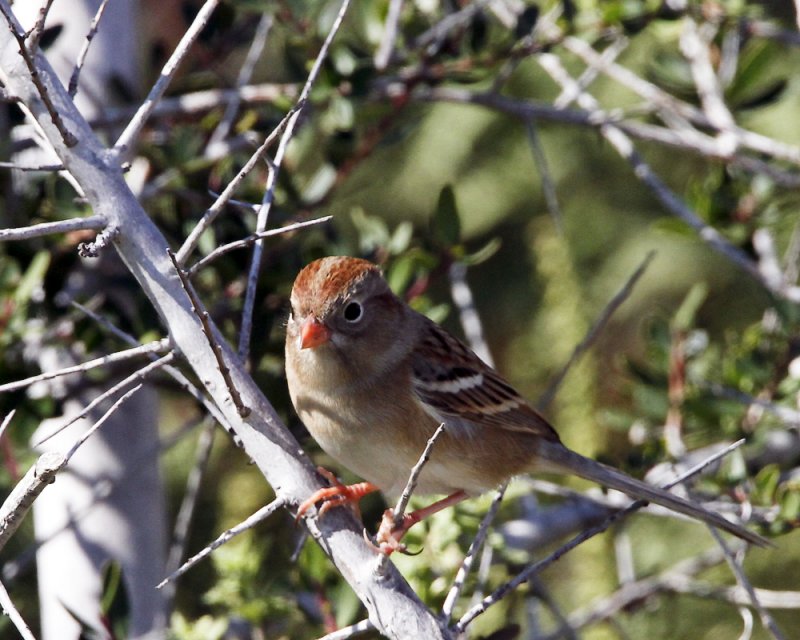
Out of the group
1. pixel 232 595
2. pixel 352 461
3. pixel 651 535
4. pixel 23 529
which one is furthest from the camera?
pixel 651 535

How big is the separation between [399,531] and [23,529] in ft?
8.39

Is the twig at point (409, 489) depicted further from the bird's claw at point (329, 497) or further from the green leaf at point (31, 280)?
the green leaf at point (31, 280)

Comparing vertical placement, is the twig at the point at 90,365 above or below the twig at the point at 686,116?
→ above

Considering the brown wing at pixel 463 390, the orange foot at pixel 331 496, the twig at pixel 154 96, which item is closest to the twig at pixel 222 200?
the twig at pixel 154 96

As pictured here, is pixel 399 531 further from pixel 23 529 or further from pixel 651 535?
pixel 651 535

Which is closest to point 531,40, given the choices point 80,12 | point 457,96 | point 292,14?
point 457,96

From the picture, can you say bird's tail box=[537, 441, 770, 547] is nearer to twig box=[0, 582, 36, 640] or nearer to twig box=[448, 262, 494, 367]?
twig box=[448, 262, 494, 367]

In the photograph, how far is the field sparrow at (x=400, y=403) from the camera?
266 centimetres

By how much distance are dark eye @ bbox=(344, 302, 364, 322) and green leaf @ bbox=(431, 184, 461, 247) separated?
15.7 inches

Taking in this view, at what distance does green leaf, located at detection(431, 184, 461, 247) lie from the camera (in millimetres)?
3012

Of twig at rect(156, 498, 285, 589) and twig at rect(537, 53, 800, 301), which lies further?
twig at rect(537, 53, 800, 301)

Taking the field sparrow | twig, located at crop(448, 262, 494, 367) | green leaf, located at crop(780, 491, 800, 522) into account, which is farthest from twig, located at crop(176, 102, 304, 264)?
green leaf, located at crop(780, 491, 800, 522)

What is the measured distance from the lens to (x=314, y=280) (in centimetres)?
266

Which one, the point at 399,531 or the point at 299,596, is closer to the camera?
the point at 399,531
